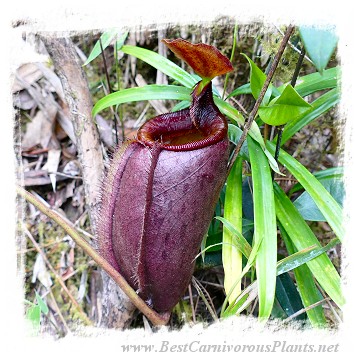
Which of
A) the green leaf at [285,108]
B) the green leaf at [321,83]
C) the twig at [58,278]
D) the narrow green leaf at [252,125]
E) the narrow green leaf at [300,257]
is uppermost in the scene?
the green leaf at [321,83]

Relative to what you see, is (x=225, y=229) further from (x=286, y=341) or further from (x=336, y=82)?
(x=336, y=82)

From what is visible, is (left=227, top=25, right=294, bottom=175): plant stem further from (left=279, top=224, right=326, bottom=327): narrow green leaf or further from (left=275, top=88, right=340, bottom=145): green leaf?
(left=279, top=224, right=326, bottom=327): narrow green leaf

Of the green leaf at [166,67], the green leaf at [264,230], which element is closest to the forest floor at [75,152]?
the green leaf at [166,67]

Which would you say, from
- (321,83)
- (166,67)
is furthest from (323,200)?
(166,67)

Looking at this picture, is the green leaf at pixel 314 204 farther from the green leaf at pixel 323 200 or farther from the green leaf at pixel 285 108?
the green leaf at pixel 285 108

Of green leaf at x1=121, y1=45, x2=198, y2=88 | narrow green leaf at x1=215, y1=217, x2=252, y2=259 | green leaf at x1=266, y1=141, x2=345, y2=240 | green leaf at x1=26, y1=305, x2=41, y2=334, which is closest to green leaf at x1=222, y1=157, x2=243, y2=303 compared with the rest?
narrow green leaf at x1=215, y1=217, x2=252, y2=259

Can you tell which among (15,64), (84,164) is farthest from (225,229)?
(15,64)

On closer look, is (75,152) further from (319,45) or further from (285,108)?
(319,45)
